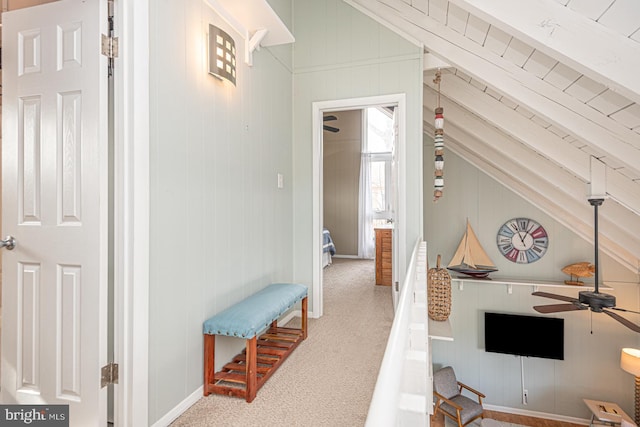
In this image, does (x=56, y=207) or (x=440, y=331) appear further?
(x=440, y=331)

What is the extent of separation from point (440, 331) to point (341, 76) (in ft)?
9.59

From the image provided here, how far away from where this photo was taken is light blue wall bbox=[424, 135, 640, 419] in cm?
480

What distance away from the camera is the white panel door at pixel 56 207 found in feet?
4.51

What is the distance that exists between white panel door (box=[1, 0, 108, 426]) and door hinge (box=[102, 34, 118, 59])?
0.03 meters

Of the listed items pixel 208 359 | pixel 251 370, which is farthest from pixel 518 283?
pixel 208 359

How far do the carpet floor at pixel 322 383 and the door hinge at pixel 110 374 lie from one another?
15.6 inches

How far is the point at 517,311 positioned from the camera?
5.19m

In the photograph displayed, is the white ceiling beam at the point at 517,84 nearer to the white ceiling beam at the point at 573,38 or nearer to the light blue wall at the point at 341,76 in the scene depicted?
the light blue wall at the point at 341,76

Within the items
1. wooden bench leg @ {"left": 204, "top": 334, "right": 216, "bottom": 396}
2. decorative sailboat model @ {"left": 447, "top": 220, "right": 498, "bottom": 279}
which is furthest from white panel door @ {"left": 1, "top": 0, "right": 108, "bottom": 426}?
decorative sailboat model @ {"left": 447, "top": 220, "right": 498, "bottom": 279}

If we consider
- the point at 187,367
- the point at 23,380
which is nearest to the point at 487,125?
the point at 187,367

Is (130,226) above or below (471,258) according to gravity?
above

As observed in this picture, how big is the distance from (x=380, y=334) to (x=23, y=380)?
2.16 m

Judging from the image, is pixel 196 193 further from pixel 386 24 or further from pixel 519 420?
pixel 519 420

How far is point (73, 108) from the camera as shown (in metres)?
1.42
